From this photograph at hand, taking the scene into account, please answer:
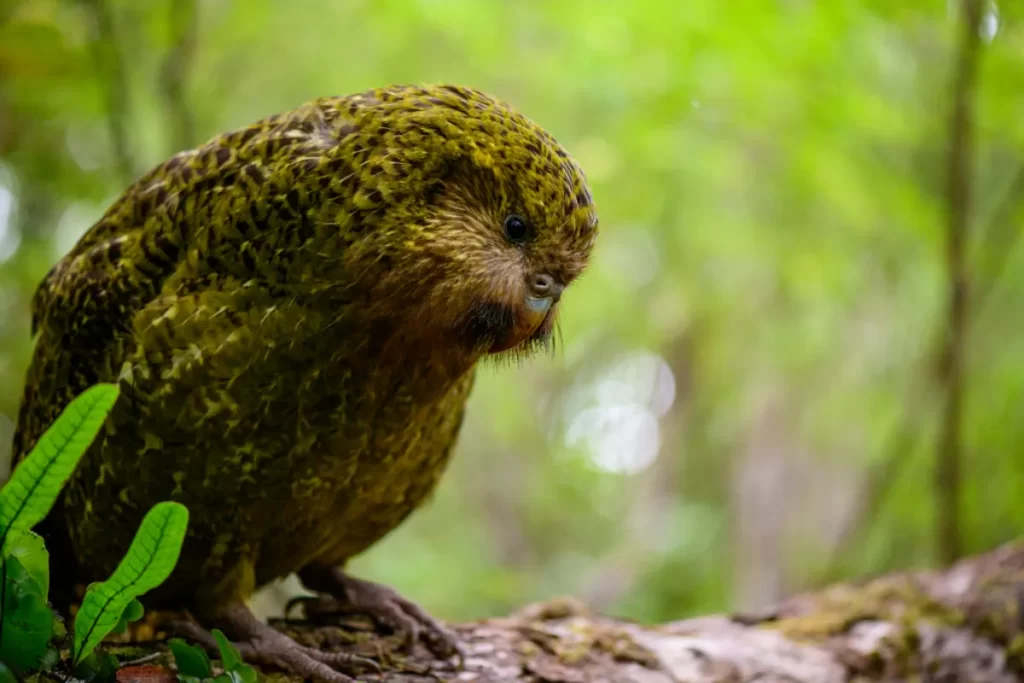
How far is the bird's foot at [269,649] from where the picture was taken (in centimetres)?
183

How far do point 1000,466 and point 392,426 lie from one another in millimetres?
3532

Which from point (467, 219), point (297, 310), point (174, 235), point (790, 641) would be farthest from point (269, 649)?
point (790, 641)

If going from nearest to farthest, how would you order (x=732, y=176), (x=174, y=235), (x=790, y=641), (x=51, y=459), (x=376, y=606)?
(x=51, y=459)
(x=174, y=235)
(x=376, y=606)
(x=790, y=641)
(x=732, y=176)

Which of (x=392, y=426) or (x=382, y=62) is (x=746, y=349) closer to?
(x=382, y=62)

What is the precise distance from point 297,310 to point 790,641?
181 centimetres

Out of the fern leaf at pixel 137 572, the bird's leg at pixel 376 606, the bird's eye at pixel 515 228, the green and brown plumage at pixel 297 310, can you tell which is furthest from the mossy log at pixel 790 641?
the bird's eye at pixel 515 228

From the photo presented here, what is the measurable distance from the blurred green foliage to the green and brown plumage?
5.74ft

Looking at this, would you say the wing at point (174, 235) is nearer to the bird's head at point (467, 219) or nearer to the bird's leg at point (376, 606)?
the bird's head at point (467, 219)

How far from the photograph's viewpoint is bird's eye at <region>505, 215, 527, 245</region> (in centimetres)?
165

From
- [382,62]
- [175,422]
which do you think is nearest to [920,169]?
[382,62]

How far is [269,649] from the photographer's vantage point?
6.08ft

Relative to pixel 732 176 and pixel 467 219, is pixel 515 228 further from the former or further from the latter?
pixel 732 176

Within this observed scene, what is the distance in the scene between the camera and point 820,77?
3721 millimetres

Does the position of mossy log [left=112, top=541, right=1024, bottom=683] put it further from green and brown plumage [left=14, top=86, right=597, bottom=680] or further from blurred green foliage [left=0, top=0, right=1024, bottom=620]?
blurred green foliage [left=0, top=0, right=1024, bottom=620]
